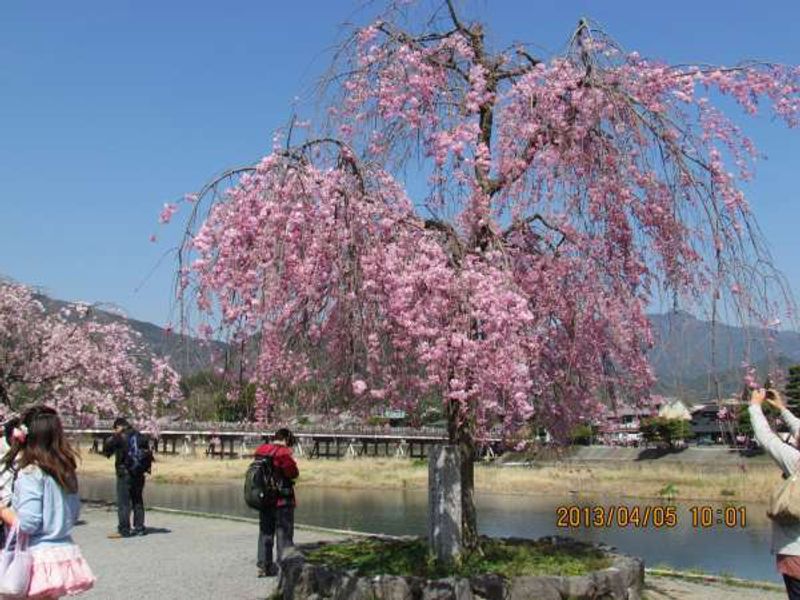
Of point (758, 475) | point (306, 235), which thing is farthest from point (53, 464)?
point (758, 475)

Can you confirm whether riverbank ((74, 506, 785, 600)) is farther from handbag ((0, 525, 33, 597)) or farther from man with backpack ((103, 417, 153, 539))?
handbag ((0, 525, 33, 597))

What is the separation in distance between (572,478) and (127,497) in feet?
95.2

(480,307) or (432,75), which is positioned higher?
(432,75)

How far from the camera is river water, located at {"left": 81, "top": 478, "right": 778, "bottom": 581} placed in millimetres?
18266

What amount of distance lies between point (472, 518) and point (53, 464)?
4.94 m

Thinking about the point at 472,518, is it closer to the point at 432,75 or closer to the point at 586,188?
the point at 586,188

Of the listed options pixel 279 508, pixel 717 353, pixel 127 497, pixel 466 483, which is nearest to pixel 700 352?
pixel 717 353

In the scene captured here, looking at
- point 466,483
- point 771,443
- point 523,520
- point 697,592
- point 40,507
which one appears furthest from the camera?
point 523,520

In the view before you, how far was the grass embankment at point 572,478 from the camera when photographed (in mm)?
33219

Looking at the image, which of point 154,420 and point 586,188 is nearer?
point 586,188

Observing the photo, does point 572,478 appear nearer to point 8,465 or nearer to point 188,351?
point 188,351

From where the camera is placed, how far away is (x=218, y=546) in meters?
11.4

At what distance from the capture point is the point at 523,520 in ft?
82.1

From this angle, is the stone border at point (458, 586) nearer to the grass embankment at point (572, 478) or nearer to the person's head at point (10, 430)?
the person's head at point (10, 430)
